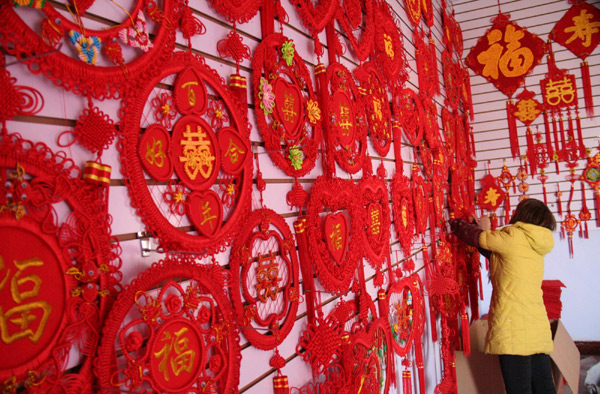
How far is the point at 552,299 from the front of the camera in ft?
12.7

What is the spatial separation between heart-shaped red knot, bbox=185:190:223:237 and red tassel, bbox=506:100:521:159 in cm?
462

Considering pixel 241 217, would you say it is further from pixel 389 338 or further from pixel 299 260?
pixel 389 338

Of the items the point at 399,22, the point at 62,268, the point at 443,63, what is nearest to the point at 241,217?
the point at 62,268

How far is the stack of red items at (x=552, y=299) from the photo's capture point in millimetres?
3754

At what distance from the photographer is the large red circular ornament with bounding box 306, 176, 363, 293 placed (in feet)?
5.51

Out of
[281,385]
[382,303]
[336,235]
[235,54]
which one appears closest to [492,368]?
[382,303]

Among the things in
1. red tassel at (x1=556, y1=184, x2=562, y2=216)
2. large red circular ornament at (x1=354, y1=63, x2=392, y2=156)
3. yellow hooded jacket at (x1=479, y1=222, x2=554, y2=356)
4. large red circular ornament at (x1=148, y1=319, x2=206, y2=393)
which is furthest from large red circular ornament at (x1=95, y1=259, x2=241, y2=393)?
red tassel at (x1=556, y1=184, x2=562, y2=216)

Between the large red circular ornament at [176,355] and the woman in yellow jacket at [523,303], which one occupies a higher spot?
the large red circular ornament at [176,355]

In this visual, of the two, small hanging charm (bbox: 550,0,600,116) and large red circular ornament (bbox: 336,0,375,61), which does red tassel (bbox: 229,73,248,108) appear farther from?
small hanging charm (bbox: 550,0,600,116)

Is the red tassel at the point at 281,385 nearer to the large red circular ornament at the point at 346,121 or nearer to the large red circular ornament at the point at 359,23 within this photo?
the large red circular ornament at the point at 346,121

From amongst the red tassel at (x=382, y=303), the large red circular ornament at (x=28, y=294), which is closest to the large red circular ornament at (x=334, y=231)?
the red tassel at (x=382, y=303)

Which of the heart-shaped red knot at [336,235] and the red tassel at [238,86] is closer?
the red tassel at [238,86]

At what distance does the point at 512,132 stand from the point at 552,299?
1956 mm

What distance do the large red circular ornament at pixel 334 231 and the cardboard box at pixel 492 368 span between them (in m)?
2.05
